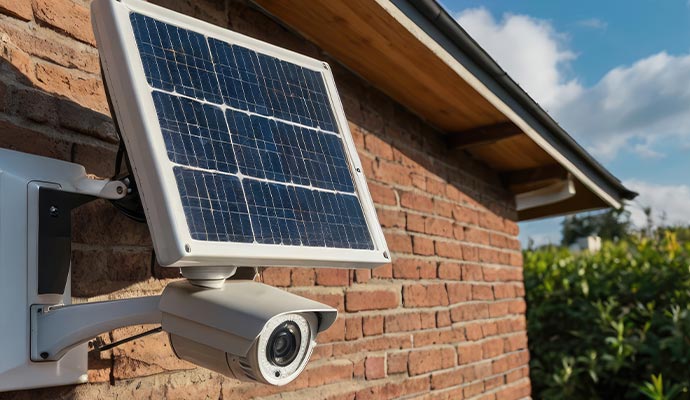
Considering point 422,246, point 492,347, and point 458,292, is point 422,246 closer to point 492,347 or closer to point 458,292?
point 458,292

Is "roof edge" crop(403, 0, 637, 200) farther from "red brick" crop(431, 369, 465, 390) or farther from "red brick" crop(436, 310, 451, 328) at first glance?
"red brick" crop(431, 369, 465, 390)

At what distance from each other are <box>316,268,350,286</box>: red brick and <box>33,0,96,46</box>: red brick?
1213mm

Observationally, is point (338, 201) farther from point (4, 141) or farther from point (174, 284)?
point (4, 141)

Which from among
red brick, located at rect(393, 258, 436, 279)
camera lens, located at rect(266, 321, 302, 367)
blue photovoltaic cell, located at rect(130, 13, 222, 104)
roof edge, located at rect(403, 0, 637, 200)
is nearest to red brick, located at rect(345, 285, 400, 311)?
red brick, located at rect(393, 258, 436, 279)

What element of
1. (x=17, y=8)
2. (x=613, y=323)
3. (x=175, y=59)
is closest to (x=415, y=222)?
(x=175, y=59)

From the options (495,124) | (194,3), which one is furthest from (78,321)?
(495,124)

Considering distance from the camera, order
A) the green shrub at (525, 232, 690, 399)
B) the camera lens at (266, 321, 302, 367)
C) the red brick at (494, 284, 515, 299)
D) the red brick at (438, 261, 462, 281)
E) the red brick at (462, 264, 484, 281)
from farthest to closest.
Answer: the green shrub at (525, 232, 690, 399), the red brick at (494, 284, 515, 299), the red brick at (462, 264, 484, 281), the red brick at (438, 261, 462, 281), the camera lens at (266, 321, 302, 367)

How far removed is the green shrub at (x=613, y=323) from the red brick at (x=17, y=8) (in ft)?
17.8

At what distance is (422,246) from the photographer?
341 cm

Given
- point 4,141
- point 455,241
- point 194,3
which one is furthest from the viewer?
point 455,241

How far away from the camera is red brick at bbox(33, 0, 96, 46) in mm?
1740

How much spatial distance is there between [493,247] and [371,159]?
1651 mm

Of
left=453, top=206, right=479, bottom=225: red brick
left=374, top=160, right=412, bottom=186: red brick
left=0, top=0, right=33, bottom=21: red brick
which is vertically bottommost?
left=453, top=206, right=479, bottom=225: red brick

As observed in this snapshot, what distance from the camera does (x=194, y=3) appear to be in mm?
2268
